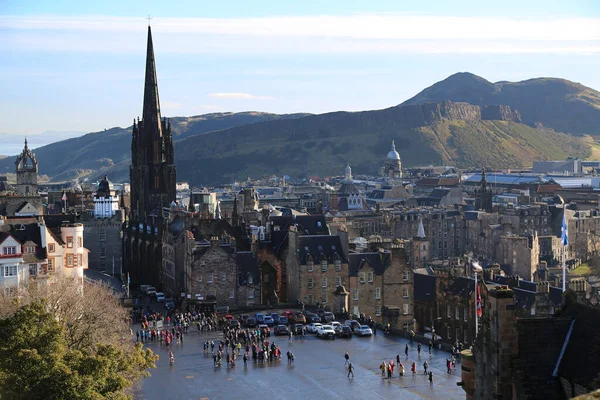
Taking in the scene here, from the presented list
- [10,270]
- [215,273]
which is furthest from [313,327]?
[10,270]

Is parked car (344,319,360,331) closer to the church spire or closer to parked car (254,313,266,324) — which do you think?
parked car (254,313,266,324)

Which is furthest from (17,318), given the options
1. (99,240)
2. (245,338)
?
(99,240)

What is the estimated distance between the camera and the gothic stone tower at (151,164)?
368 ft

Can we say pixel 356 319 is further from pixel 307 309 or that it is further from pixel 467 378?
pixel 467 378

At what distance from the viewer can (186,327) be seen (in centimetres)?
6512

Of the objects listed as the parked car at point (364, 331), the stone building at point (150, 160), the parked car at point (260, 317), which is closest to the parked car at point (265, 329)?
the parked car at point (260, 317)

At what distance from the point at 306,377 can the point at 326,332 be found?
1103 cm

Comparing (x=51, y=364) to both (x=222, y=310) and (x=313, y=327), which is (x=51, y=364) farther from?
(x=222, y=310)

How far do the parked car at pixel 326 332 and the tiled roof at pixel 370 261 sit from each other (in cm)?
1395

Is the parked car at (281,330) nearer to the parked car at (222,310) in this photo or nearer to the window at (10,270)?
the parked car at (222,310)

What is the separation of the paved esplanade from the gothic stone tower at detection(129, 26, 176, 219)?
53.9 meters

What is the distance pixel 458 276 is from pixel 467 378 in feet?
175

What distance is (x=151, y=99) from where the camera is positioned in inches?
4609

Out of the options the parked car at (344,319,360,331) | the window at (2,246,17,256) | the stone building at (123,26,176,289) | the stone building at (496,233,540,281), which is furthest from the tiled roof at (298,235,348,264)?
the stone building at (496,233,540,281)
